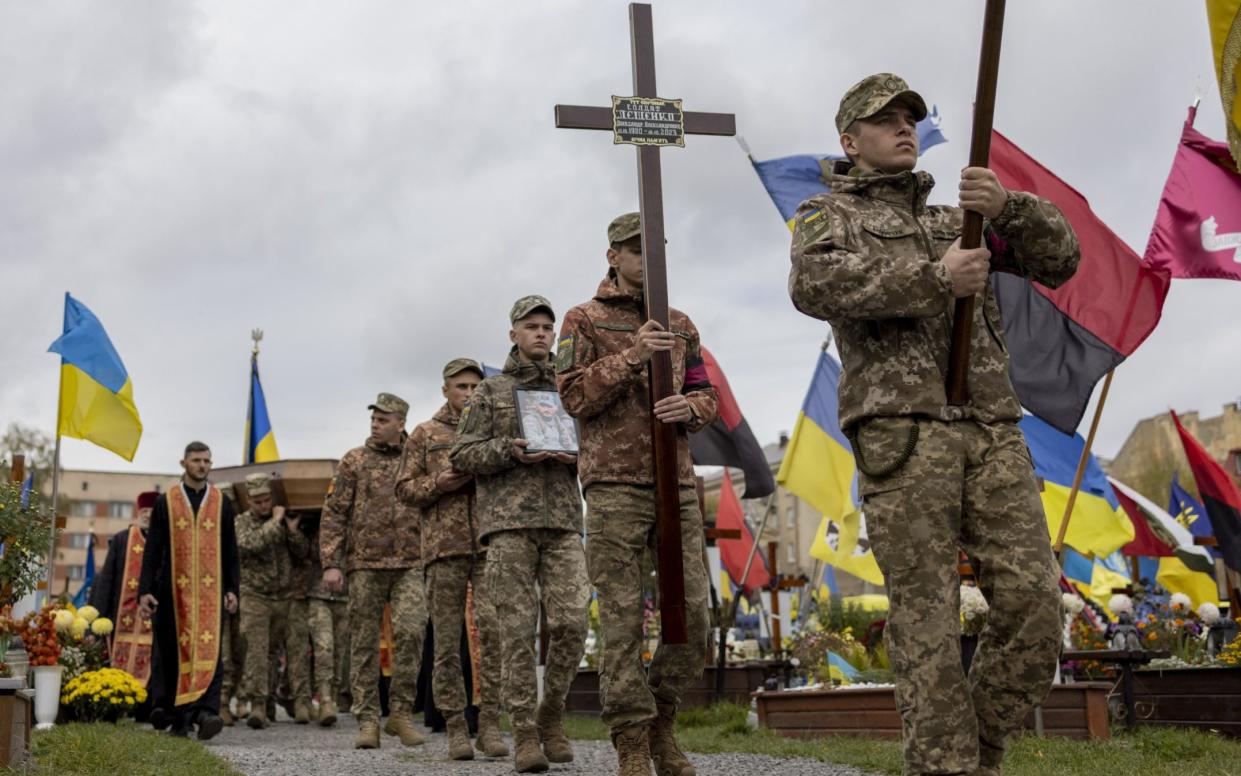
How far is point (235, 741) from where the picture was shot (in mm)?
10773

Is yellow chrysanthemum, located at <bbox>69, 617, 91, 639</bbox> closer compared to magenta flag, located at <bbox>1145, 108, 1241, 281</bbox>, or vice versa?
magenta flag, located at <bbox>1145, 108, 1241, 281</bbox>

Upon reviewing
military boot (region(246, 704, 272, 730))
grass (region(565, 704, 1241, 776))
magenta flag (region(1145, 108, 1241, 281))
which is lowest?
grass (region(565, 704, 1241, 776))

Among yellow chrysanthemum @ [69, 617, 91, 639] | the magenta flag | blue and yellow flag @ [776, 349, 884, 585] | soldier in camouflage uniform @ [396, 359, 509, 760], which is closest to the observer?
soldier in camouflage uniform @ [396, 359, 509, 760]

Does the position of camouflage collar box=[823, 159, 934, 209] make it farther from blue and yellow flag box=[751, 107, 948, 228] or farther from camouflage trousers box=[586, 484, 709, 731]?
blue and yellow flag box=[751, 107, 948, 228]

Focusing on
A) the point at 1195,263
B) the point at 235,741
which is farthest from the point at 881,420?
the point at 235,741

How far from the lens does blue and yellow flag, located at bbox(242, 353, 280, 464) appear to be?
21406mm

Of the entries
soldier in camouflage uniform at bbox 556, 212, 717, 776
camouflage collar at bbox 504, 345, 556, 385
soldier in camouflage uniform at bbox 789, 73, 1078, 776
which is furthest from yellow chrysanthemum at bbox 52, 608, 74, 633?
soldier in camouflage uniform at bbox 789, 73, 1078, 776

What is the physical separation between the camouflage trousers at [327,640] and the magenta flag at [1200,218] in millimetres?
8796

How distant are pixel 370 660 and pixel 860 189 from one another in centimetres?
661

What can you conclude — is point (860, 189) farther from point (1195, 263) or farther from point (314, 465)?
point (314, 465)

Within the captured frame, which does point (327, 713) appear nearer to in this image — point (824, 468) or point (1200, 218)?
point (824, 468)

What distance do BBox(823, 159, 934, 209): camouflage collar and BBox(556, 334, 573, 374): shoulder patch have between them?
6.18ft

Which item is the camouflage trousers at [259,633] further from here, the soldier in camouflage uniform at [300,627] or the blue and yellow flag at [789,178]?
the blue and yellow flag at [789,178]

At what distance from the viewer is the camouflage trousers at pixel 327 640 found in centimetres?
A: 1388
